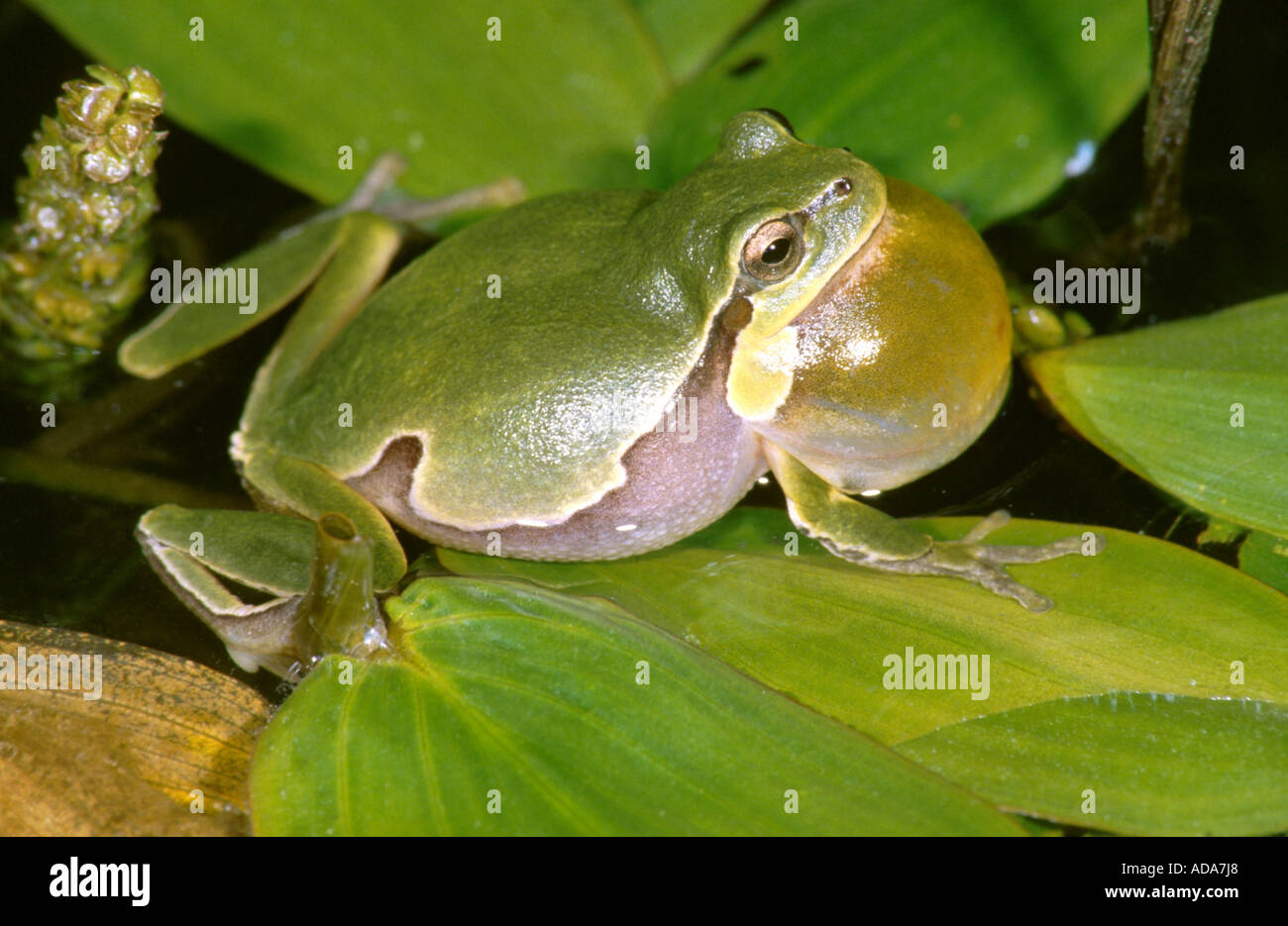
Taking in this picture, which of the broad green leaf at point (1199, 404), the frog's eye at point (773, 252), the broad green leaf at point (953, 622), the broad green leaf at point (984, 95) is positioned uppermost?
the broad green leaf at point (984, 95)

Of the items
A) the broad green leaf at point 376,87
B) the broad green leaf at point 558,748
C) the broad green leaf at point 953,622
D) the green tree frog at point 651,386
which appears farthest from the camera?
the broad green leaf at point 376,87

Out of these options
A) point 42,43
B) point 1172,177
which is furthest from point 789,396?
point 42,43

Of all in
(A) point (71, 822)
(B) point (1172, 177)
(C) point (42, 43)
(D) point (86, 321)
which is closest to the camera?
(A) point (71, 822)

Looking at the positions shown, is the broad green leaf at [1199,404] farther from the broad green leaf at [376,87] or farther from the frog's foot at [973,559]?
the broad green leaf at [376,87]

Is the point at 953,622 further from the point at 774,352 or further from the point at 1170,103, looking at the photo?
the point at 1170,103

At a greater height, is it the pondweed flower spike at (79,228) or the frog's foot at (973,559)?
the pondweed flower spike at (79,228)

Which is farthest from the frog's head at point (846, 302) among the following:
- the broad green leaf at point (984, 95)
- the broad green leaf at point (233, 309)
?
the broad green leaf at point (233, 309)

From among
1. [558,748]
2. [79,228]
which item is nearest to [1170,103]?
[558,748]

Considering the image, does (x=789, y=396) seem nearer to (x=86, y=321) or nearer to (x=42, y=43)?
(x=86, y=321)

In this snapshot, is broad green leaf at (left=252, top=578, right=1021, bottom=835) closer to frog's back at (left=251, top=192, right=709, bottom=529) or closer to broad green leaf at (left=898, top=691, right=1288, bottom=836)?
broad green leaf at (left=898, top=691, right=1288, bottom=836)
